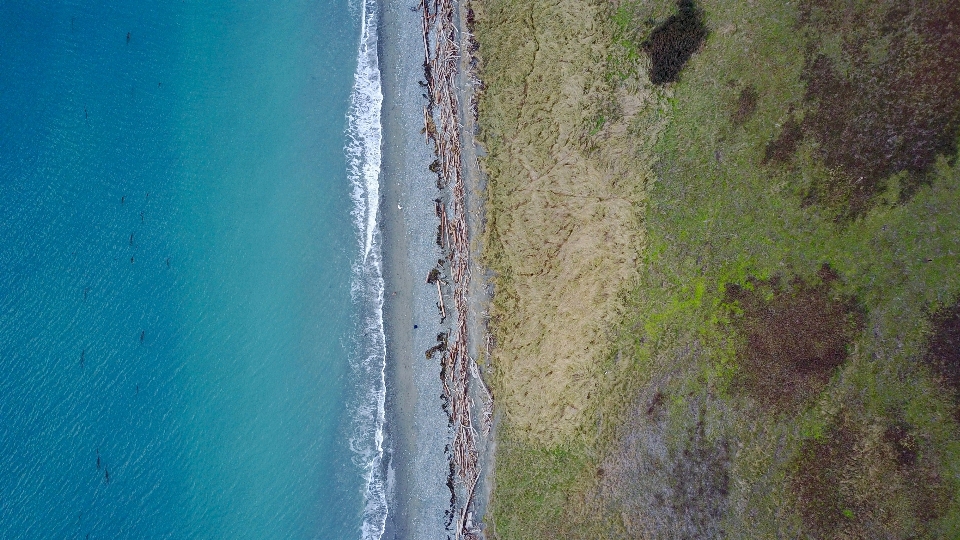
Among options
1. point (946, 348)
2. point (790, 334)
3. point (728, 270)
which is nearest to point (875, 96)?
point (728, 270)

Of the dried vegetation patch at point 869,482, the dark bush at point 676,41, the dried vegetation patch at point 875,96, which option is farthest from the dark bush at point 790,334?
the dark bush at point 676,41

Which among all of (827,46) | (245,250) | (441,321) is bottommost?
(441,321)

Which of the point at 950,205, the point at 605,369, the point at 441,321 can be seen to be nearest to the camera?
the point at 950,205

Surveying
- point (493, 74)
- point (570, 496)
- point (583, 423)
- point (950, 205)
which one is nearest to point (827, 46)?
point (950, 205)

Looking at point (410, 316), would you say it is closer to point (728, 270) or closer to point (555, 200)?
point (555, 200)

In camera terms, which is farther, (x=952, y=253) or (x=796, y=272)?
(x=796, y=272)

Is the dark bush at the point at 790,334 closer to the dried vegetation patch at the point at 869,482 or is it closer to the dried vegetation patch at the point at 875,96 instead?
the dried vegetation patch at the point at 869,482

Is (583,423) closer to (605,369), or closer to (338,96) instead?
(605,369)
